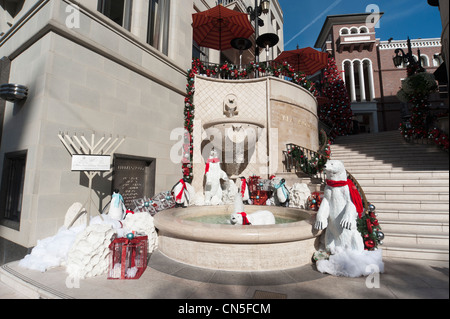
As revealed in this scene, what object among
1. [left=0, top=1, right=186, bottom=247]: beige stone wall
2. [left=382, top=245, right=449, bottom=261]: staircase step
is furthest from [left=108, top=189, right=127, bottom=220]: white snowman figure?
[left=382, top=245, right=449, bottom=261]: staircase step

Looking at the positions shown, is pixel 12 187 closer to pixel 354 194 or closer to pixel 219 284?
pixel 219 284

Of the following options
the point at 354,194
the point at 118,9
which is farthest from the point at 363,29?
the point at 354,194

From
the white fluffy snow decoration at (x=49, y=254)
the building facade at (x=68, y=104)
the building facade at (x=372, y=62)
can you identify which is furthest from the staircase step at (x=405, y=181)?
the building facade at (x=372, y=62)

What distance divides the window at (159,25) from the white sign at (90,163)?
6326 millimetres

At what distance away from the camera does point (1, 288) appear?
3359 mm

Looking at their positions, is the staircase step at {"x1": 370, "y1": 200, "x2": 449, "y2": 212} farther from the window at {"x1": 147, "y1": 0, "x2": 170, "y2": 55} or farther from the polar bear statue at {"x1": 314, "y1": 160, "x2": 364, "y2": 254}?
the window at {"x1": 147, "y1": 0, "x2": 170, "y2": 55}

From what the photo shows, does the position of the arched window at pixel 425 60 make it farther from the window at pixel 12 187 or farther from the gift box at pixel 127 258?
the window at pixel 12 187

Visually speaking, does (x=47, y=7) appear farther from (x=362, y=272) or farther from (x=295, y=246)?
(x=362, y=272)

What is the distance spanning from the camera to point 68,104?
527 centimetres

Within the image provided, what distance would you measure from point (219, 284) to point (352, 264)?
6.97 feet

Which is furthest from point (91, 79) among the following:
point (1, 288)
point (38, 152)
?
point (1, 288)

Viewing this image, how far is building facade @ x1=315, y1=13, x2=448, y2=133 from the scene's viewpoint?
2078cm

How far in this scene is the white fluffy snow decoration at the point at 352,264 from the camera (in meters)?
3.22

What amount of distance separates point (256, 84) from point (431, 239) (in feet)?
27.5
